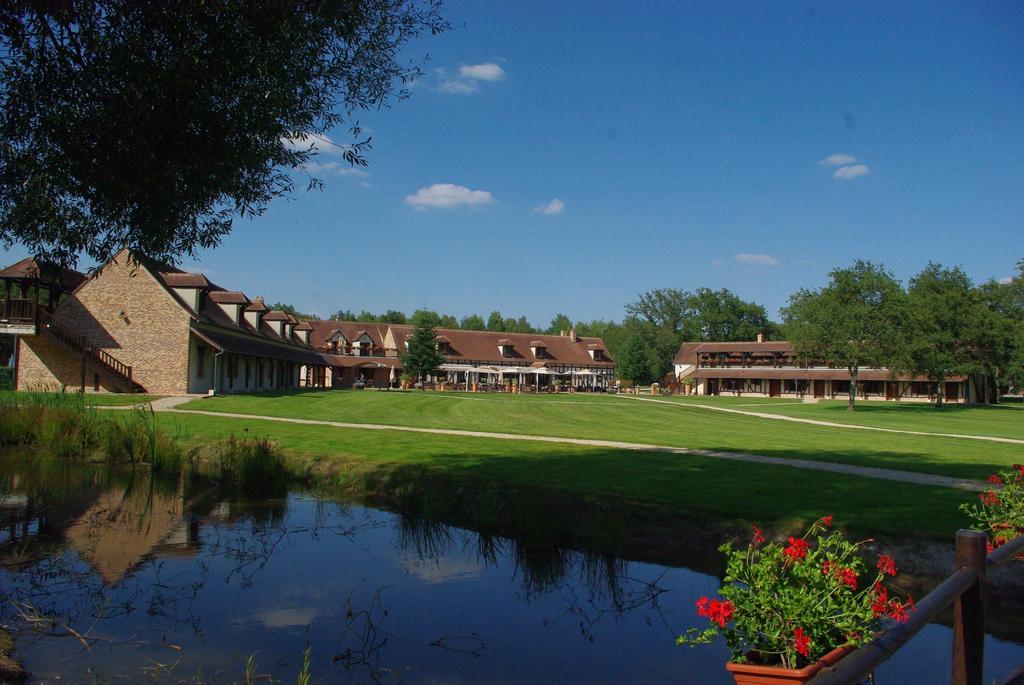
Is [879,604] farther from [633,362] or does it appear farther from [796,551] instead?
[633,362]

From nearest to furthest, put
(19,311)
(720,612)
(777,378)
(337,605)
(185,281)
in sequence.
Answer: (720,612), (337,605), (19,311), (185,281), (777,378)

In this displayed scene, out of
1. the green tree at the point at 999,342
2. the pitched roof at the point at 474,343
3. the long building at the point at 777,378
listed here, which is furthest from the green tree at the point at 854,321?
the pitched roof at the point at 474,343

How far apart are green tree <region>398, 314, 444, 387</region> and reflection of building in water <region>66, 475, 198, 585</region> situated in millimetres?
55809

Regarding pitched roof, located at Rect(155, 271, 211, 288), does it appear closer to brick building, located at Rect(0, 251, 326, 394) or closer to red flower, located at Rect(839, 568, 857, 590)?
brick building, located at Rect(0, 251, 326, 394)

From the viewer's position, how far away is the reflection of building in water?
368 inches

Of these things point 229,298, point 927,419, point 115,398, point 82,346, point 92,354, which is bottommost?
point 927,419

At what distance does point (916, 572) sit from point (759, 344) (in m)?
82.5

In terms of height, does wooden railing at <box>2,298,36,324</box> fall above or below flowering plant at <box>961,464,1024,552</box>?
above

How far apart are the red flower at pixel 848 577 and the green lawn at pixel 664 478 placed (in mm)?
7182

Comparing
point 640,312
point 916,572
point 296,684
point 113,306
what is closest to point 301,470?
point 296,684

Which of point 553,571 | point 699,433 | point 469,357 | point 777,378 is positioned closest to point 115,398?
point 699,433

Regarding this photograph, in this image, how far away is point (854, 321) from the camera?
53.3m

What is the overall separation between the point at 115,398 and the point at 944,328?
5830 cm

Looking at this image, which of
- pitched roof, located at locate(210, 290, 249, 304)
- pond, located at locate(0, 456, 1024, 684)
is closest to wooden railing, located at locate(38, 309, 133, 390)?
pitched roof, located at locate(210, 290, 249, 304)
